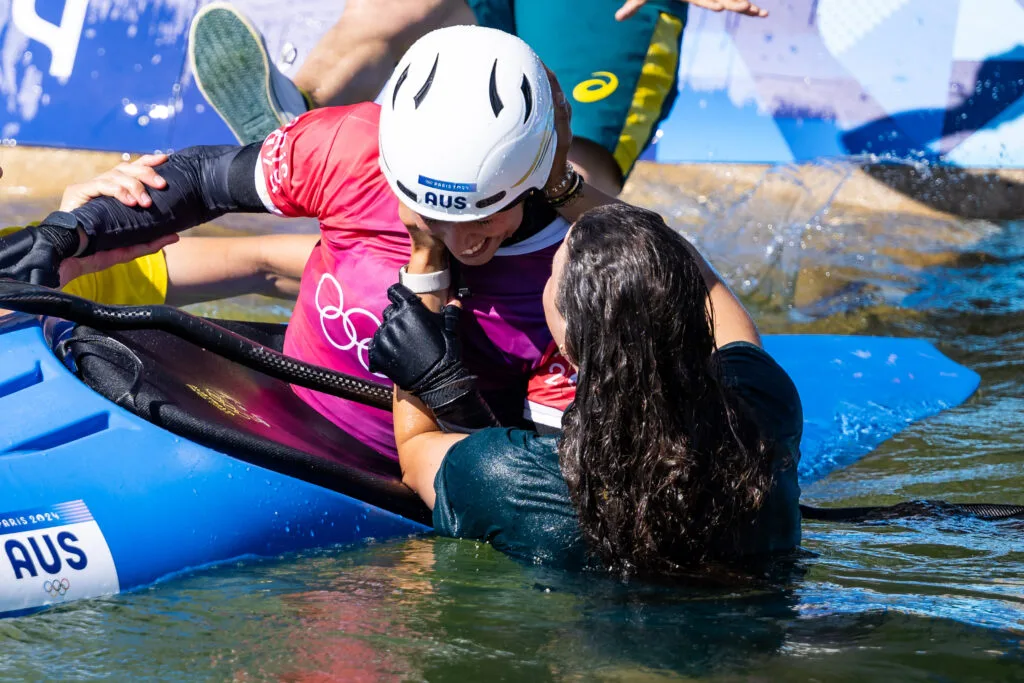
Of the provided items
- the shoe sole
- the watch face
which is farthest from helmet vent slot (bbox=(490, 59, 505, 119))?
the shoe sole

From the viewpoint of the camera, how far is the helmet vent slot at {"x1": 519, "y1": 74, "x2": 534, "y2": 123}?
93.8 inches

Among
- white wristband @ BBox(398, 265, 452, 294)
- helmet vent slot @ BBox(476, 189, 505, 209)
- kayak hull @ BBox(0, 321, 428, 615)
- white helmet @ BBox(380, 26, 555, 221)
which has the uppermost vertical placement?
white helmet @ BBox(380, 26, 555, 221)

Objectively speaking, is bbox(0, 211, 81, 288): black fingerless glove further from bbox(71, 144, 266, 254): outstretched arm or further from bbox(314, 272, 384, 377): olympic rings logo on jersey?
bbox(314, 272, 384, 377): olympic rings logo on jersey

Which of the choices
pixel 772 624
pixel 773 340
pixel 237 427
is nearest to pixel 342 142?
pixel 237 427

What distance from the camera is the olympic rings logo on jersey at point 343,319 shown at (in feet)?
8.89

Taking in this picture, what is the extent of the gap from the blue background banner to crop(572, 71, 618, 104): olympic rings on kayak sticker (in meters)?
2.14

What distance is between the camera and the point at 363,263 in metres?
2.71

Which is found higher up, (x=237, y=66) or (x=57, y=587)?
(x=237, y=66)

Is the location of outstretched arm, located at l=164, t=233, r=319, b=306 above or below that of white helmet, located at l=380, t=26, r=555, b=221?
below

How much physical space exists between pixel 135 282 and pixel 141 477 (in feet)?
3.73

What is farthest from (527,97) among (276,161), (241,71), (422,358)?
(241,71)

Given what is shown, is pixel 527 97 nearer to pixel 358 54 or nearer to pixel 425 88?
pixel 425 88

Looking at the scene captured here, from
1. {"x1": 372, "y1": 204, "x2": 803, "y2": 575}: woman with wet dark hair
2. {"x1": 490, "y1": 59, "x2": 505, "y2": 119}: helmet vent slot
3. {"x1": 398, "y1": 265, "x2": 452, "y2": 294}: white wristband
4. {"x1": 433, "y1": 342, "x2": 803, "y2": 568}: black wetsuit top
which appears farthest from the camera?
{"x1": 398, "y1": 265, "x2": 452, "y2": 294}: white wristband

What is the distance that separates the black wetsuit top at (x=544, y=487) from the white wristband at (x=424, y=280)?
39cm
